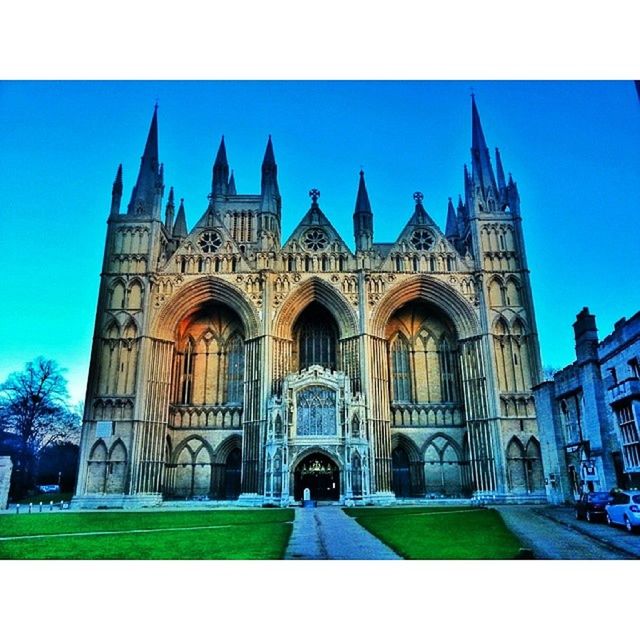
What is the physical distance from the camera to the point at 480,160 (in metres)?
35.2

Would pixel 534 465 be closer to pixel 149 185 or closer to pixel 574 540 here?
pixel 574 540

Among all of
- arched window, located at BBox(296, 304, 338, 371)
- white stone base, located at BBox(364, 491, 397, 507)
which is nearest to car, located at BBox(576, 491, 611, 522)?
white stone base, located at BBox(364, 491, 397, 507)

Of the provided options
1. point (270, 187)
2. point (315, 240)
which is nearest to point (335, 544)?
point (315, 240)

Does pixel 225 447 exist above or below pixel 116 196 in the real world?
below

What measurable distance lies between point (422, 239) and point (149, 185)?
17668 mm

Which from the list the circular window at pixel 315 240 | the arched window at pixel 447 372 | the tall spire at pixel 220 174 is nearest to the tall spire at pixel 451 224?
the arched window at pixel 447 372

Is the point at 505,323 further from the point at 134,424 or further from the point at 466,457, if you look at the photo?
the point at 134,424

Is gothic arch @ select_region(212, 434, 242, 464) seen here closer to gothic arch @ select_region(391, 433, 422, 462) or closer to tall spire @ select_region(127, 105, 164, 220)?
gothic arch @ select_region(391, 433, 422, 462)

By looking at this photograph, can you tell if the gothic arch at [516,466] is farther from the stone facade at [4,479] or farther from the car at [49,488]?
the car at [49,488]

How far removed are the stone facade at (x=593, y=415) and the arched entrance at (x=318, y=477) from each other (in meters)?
11.4

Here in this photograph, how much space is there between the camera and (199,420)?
3225cm

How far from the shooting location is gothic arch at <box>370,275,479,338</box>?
31.3 metres
